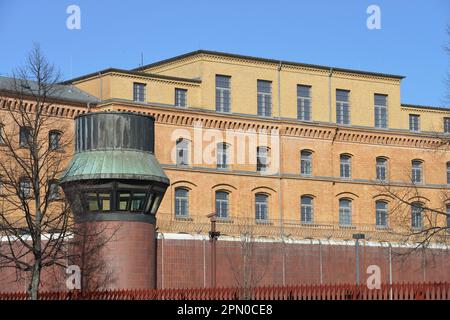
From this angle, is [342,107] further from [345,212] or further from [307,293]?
[307,293]

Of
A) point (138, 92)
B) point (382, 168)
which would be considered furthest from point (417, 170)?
point (138, 92)

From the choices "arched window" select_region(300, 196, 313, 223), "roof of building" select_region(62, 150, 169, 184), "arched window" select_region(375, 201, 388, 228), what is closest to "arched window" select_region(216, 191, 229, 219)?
"arched window" select_region(300, 196, 313, 223)

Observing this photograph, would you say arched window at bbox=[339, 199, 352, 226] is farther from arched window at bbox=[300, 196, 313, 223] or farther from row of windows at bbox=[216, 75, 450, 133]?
row of windows at bbox=[216, 75, 450, 133]

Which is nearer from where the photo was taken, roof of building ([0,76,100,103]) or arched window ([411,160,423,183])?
roof of building ([0,76,100,103])

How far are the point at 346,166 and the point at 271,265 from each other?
619 inches

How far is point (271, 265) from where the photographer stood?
55.6m

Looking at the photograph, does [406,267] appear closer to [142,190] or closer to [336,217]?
[336,217]

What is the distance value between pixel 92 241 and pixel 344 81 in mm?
34435

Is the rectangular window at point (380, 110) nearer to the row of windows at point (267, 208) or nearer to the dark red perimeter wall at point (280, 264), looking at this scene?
the row of windows at point (267, 208)

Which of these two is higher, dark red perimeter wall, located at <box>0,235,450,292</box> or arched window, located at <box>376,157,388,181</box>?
arched window, located at <box>376,157,388,181</box>

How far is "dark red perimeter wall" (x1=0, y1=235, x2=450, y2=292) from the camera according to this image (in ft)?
164

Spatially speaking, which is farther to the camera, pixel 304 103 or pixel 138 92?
pixel 304 103

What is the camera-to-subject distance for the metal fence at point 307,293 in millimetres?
28703

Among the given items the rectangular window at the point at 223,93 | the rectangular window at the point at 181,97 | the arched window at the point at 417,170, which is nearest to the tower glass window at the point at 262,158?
the rectangular window at the point at 223,93
